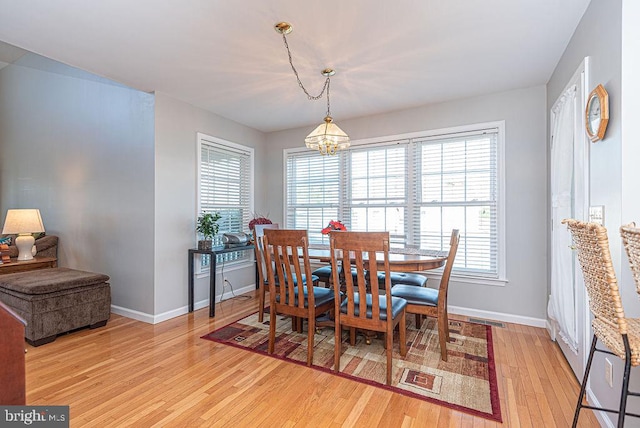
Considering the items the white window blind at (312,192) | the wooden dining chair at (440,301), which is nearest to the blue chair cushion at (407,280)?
the wooden dining chair at (440,301)

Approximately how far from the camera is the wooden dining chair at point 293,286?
95.3 inches

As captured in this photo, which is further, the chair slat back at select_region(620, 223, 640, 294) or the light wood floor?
the light wood floor

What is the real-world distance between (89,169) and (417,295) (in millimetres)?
4340

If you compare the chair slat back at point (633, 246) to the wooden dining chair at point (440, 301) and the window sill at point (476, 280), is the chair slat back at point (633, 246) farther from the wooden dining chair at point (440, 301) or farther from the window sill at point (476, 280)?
the window sill at point (476, 280)

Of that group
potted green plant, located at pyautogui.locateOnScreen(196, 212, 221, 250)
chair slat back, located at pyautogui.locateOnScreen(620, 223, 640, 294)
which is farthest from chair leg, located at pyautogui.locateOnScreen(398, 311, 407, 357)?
potted green plant, located at pyautogui.locateOnScreen(196, 212, 221, 250)

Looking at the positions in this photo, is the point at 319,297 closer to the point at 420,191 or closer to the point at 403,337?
the point at 403,337

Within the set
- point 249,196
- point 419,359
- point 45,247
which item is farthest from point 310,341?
point 45,247

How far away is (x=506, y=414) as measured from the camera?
6.06ft

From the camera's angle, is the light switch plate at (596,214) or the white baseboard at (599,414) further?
the light switch plate at (596,214)

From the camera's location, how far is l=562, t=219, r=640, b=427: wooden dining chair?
1071 millimetres

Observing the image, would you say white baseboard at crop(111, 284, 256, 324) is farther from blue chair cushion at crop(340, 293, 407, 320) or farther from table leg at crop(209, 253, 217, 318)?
blue chair cushion at crop(340, 293, 407, 320)

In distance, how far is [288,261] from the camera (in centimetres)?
249

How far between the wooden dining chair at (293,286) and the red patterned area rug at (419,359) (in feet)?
0.95

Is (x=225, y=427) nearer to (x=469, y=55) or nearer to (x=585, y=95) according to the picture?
(x=585, y=95)
